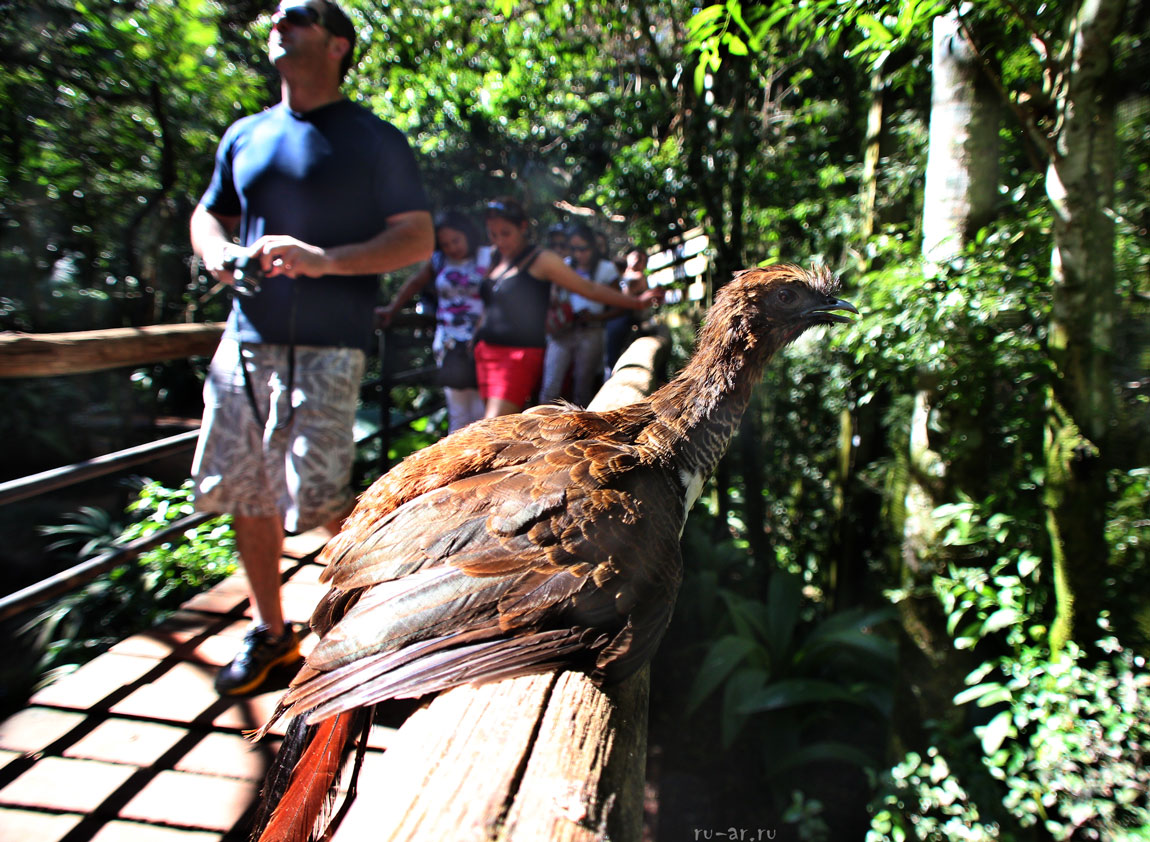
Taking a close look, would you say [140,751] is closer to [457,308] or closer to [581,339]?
[457,308]

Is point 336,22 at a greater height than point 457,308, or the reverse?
point 336,22

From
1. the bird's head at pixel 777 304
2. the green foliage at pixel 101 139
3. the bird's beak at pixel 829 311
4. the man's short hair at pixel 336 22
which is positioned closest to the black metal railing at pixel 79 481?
the man's short hair at pixel 336 22

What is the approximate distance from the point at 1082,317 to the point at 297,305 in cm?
310

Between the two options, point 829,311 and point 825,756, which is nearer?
point 829,311

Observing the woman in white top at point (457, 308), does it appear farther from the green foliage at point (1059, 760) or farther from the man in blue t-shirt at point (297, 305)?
the green foliage at point (1059, 760)

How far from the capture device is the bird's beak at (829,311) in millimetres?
2428

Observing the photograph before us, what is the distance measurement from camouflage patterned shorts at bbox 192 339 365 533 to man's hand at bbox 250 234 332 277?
0.33 metres

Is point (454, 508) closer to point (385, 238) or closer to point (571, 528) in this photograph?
point (571, 528)

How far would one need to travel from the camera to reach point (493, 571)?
57.9 inches

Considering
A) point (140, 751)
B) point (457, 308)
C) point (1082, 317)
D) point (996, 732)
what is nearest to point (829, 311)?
point (1082, 317)

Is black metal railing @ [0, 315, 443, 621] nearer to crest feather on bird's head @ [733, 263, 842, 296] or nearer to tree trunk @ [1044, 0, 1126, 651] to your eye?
crest feather on bird's head @ [733, 263, 842, 296]

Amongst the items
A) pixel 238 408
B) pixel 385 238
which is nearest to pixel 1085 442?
pixel 385 238

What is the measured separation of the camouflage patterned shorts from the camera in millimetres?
2574

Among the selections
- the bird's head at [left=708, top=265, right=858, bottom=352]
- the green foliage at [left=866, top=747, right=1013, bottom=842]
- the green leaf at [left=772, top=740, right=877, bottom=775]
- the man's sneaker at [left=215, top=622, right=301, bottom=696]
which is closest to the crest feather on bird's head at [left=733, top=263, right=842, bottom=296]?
the bird's head at [left=708, top=265, right=858, bottom=352]
